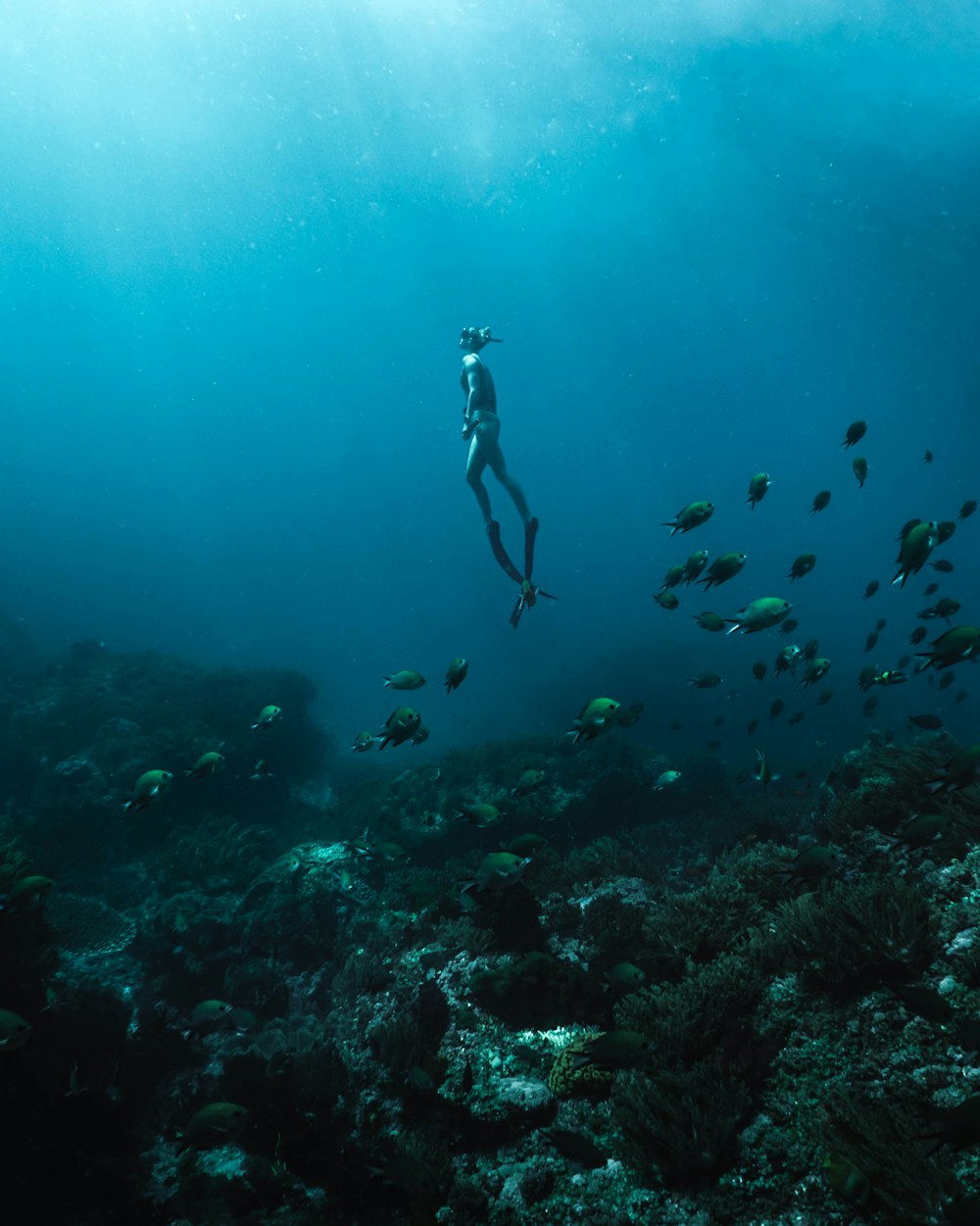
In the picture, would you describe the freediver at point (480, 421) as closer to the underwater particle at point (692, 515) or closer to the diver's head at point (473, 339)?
the diver's head at point (473, 339)

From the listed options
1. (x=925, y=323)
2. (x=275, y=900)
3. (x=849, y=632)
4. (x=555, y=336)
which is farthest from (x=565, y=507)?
(x=275, y=900)

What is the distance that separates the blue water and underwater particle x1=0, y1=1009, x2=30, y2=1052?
37.9 ft

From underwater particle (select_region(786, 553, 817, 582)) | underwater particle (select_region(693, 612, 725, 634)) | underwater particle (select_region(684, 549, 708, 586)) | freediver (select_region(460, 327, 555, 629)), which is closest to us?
underwater particle (select_region(684, 549, 708, 586))

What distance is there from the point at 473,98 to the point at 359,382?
79.7 m

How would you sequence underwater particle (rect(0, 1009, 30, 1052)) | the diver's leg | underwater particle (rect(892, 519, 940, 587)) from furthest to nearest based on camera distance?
the diver's leg, underwater particle (rect(892, 519, 940, 587)), underwater particle (rect(0, 1009, 30, 1052))

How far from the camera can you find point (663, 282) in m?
57.1

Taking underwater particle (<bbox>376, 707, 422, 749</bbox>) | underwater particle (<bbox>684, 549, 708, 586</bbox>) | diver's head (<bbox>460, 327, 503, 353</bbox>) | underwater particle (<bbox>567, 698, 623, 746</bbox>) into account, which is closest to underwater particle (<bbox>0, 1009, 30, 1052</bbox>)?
underwater particle (<bbox>376, 707, 422, 749</bbox>)

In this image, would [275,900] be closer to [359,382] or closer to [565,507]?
[359,382]

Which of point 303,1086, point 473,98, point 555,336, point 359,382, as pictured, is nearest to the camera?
point 303,1086

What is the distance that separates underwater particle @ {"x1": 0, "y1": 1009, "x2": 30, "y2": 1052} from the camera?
3859 millimetres

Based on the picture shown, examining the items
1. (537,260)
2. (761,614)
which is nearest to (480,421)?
(761,614)

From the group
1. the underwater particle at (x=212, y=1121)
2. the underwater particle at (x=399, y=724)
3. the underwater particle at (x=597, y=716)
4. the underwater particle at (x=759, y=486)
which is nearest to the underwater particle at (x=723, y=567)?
the underwater particle at (x=759, y=486)

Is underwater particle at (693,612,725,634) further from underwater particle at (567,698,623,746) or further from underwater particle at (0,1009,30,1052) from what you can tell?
underwater particle at (0,1009,30,1052)

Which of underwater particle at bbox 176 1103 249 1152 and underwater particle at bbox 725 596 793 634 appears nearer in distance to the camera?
underwater particle at bbox 176 1103 249 1152
